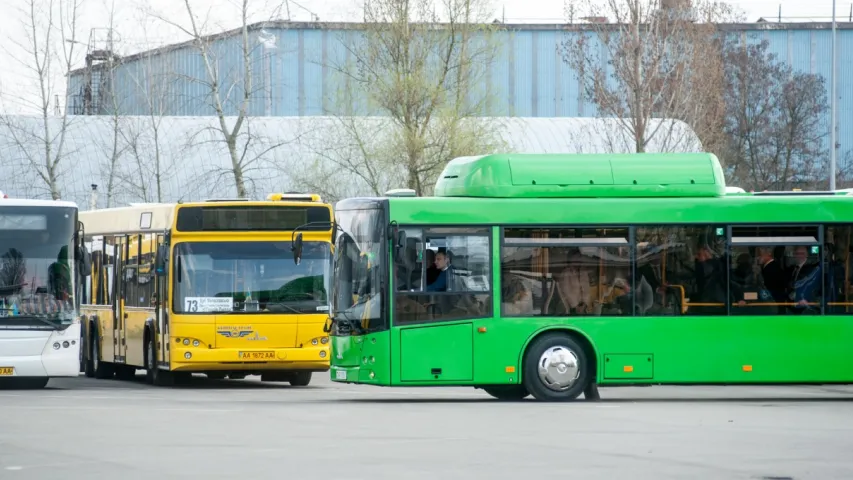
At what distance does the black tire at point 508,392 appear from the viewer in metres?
19.8

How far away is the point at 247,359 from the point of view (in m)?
22.0

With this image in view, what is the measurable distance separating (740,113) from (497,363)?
64508mm

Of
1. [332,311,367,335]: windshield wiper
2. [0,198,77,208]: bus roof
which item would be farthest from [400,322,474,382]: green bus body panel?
[0,198,77,208]: bus roof

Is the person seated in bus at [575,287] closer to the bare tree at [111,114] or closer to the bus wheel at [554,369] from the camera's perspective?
the bus wheel at [554,369]

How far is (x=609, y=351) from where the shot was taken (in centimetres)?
1881

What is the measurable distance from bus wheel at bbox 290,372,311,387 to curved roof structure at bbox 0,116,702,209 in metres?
18.4

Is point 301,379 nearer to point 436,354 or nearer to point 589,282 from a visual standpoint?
point 436,354

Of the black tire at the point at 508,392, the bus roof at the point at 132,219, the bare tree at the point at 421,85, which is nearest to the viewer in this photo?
the black tire at the point at 508,392

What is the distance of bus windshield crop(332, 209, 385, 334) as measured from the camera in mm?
18672

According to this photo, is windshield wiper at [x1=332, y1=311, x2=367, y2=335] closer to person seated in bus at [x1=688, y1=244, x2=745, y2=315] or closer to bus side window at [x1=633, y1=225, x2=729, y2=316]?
bus side window at [x1=633, y1=225, x2=729, y2=316]

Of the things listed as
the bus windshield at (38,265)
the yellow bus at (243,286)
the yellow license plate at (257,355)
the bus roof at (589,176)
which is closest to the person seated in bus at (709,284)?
the bus roof at (589,176)

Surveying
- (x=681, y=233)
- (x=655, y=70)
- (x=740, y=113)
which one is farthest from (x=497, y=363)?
(x=740, y=113)

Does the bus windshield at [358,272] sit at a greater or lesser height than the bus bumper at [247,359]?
greater

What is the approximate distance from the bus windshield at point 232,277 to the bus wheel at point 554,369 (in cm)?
471
